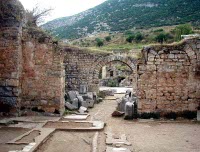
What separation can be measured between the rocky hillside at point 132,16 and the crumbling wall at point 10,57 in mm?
49172

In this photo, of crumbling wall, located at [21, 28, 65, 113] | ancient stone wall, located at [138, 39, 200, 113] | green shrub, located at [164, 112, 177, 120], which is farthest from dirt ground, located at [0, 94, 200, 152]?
crumbling wall, located at [21, 28, 65, 113]

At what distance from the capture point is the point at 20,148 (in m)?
6.47

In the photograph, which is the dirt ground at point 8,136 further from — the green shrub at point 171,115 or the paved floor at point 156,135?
the green shrub at point 171,115

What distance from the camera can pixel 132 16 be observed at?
69.8 meters

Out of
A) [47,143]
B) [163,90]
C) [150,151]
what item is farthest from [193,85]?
[47,143]

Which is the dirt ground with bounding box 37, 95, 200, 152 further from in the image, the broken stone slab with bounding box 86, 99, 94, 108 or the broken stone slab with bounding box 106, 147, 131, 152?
the broken stone slab with bounding box 86, 99, 94, 108

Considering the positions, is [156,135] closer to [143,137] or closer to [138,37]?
[143,137]

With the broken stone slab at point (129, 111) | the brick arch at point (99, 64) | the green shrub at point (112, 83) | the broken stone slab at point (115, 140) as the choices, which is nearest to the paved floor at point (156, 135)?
the broken stone slab at point (115, 140)

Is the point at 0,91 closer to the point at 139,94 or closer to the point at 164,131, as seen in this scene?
the point at 139,94

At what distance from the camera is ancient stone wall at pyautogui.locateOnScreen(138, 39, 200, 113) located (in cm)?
1082

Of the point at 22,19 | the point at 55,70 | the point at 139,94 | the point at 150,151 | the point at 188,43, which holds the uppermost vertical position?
the point at 22,19

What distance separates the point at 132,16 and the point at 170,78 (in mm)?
60954

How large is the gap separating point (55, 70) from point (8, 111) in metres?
2.36

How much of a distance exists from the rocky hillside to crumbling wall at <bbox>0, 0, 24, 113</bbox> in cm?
4917
